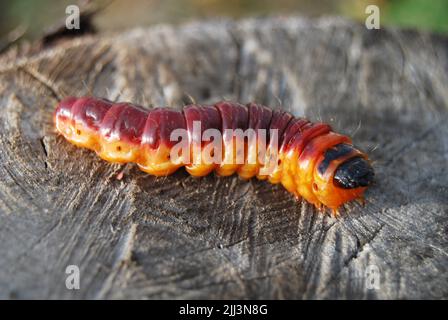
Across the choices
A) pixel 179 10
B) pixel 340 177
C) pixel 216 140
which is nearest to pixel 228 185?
pixel 216 140

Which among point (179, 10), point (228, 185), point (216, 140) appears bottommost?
point (228, 185)

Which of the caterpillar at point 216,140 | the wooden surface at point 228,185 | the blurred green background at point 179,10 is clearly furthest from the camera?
the blurred green background at point 179,10

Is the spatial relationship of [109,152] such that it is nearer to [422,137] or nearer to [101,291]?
[101,291]

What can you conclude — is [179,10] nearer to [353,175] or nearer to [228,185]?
[228,185]

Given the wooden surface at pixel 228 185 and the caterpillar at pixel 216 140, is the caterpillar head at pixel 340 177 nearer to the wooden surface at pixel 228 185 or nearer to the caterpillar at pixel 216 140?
the caterpillar at pixel 216 140

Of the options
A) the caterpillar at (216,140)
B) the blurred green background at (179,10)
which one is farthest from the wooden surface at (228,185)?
the blurred green background at (179,10)
